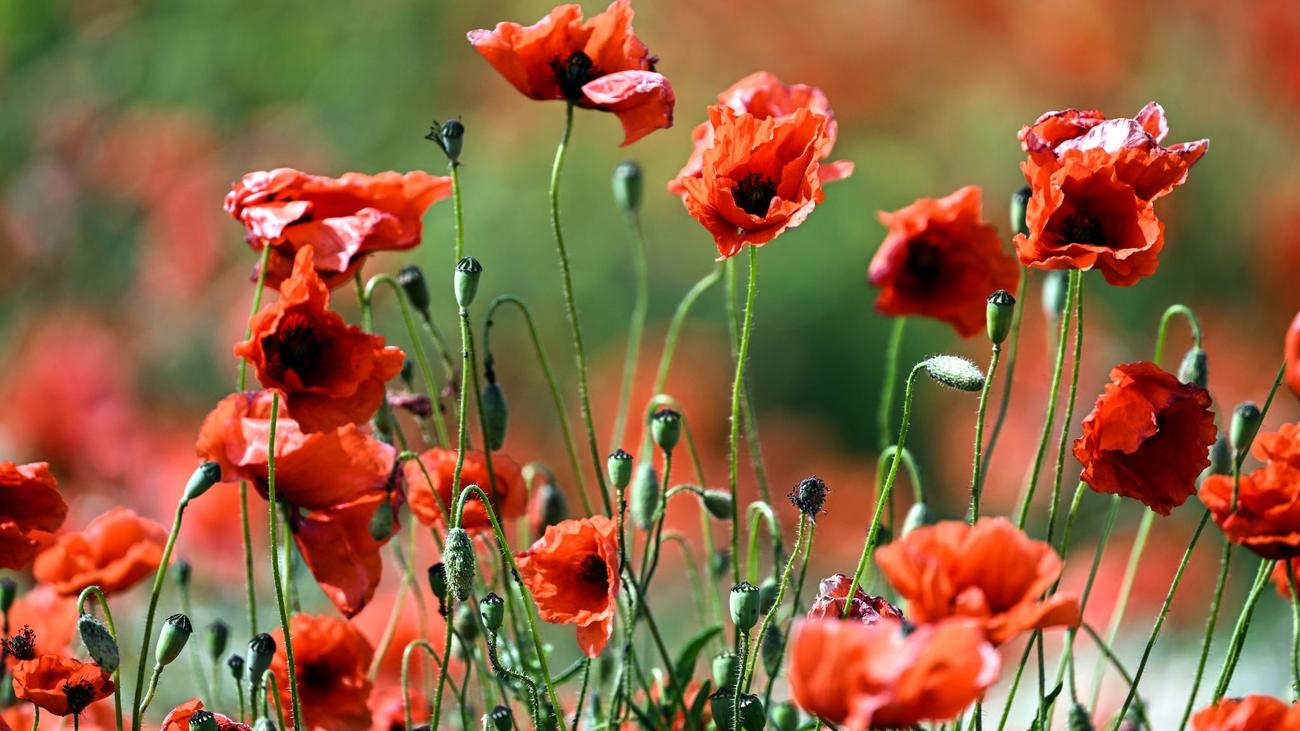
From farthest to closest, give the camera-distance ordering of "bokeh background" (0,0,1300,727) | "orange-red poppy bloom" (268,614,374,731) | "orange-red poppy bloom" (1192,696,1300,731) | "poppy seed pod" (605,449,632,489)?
"bokeh background" (0,0,1300,727) → "orange-red poppy bloom" (268,614,374,731) → "poppy seed pod" (605,449,632,489) → "orange-red poppy bloom" (1192,696,1300,731)

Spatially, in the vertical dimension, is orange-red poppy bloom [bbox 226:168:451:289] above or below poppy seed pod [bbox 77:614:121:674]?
above

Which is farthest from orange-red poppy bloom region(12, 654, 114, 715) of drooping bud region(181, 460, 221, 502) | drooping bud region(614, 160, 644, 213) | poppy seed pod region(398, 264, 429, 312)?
drooping bud region(614, 160, 644, 213)

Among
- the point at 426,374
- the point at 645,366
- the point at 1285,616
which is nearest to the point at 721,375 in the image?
the point at 645,366

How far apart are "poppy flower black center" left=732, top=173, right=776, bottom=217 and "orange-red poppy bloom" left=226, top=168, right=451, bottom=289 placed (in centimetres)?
21

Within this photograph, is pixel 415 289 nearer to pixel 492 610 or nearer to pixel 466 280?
pixel 466 280

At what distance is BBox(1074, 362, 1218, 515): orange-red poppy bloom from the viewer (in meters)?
0.89

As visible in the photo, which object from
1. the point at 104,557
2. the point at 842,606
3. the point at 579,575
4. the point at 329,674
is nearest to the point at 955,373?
the point at 842,606

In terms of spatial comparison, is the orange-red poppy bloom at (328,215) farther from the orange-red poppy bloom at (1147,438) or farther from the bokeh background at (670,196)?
the bokeh background at (670,196)

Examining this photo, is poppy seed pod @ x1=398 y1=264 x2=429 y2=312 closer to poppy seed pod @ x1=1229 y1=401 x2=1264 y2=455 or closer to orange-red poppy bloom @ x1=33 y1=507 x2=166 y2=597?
orange-red poppy bloom @ x1=33 y1=507 x2=166 y2=597

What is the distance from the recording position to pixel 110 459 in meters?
2.69

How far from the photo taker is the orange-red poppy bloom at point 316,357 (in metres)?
0.89

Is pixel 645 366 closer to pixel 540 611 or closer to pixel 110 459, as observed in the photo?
pixel 110 459

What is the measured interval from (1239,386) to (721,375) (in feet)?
3.51

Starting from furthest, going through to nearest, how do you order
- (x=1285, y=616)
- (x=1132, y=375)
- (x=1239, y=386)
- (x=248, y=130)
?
(x=248, y=130) → (x=1239, y=386) → (x=1285, y=616) → (x=1132, y=375)
